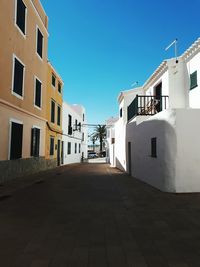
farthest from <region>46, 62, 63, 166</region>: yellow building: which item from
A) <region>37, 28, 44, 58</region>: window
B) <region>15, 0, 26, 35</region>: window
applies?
<region>15, 0, 26, 35</region>: window

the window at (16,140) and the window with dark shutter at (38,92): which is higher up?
the window with dark shutter at (38,92)

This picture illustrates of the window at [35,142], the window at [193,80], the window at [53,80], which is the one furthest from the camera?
the window at [53,80]

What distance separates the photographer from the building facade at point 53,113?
20.1 meters

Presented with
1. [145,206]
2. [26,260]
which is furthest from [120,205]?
[26,260]

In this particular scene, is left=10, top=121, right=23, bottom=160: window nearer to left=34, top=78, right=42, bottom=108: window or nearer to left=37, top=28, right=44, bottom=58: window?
left=34, top=78, right=42, bottom=108: window

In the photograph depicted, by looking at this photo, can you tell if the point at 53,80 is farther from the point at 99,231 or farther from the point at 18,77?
the point at 99,231

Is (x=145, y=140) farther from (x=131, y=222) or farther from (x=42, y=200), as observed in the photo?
(x=131, y=222)

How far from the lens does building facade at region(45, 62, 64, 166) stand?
20094mm

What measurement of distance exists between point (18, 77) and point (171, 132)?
8.43 metres

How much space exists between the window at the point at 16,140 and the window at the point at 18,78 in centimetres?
166

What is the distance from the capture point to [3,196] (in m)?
8.05

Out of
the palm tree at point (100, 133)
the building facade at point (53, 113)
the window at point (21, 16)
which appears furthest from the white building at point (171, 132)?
the palm tree at point (100, 133)

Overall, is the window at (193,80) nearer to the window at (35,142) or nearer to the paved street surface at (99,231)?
the paved street surface at (99,231)

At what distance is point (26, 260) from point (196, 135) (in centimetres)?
676
